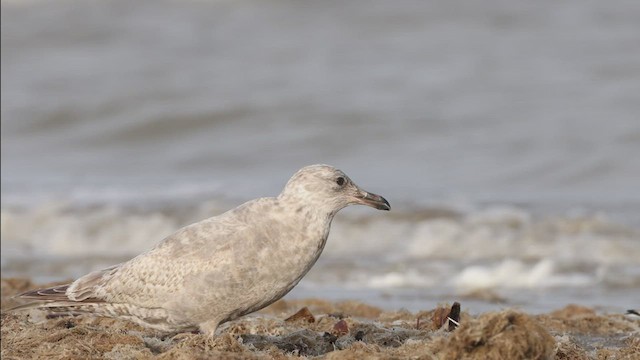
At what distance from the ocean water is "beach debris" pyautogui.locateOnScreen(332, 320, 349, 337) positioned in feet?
8.99

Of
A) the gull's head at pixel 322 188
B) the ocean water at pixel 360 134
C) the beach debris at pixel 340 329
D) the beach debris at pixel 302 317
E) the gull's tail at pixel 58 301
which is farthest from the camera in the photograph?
the ocean water at pixel 360 134

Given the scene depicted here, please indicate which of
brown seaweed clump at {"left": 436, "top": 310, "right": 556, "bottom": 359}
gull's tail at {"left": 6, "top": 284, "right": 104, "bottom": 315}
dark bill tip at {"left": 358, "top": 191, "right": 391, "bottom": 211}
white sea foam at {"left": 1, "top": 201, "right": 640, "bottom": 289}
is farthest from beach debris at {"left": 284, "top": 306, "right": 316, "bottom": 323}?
white sea foam at {"left": 1, "top": 201, "right": 640, "bottom": 289}

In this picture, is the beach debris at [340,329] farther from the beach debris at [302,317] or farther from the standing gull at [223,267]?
the standing gull at [223,267]

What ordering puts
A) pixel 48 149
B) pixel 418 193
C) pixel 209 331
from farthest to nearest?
pixel 48 149 < pixel 418 193 < pixel 209 331

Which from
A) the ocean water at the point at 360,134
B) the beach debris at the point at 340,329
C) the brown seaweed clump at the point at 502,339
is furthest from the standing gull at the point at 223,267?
the ocean water at the point at 360,134

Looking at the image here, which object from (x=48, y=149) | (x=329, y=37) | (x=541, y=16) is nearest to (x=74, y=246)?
(x=48, y=149)

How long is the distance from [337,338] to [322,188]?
87 cm

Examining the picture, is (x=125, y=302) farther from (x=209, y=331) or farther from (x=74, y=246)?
(x=74, y=246)

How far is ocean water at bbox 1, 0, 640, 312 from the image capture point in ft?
37.9

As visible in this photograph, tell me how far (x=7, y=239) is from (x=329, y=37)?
11.0m

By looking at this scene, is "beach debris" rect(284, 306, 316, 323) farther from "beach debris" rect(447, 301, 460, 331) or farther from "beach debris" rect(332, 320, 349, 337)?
"beach debris" rect(447, 301, 460, 331)

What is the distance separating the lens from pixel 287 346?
19.8ft

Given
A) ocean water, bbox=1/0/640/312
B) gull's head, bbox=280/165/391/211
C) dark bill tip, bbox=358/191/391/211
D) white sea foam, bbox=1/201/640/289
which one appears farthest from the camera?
ocean water, bbox=1/0/640/312

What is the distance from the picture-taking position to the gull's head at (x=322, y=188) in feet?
19.2
